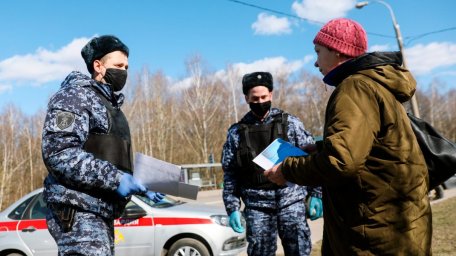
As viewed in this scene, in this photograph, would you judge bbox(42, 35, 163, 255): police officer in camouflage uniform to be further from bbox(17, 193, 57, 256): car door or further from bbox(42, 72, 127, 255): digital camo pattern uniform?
bbox(17, 193, 57, 256): car door

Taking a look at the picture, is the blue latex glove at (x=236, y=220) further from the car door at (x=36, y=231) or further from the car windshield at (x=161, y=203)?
the car door at (x=36, y=231)

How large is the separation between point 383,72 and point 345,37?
259mm

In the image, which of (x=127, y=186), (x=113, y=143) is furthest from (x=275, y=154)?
(x=113, y=143)

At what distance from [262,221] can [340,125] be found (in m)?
1.80

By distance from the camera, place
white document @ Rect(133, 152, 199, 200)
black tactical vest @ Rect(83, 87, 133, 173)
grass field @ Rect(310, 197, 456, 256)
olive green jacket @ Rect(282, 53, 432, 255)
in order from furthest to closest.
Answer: grass field @ Rect(310, 197, 456, 256), white document @ Rect(133, 152, 199, 200), black tactical vest @ Rect(83, 87, 133, 173), olive green jacket @ Rect(282, 53, 432, 255)

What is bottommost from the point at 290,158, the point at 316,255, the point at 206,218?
the point at 316,255

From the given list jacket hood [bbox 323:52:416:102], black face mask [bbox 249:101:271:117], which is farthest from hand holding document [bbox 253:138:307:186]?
black face mask [bbox 249:101:271:117]

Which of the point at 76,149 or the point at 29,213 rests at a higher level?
the point at 76,149

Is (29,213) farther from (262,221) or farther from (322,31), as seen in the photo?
(322,31)

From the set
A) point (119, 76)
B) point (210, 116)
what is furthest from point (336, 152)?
point (210, 116)

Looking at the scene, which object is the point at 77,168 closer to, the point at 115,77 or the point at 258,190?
the point at 115,77

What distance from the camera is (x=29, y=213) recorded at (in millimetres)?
6211

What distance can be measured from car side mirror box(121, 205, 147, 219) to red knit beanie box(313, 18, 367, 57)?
4.63 m

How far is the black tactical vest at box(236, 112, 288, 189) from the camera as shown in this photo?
356 centimetres
